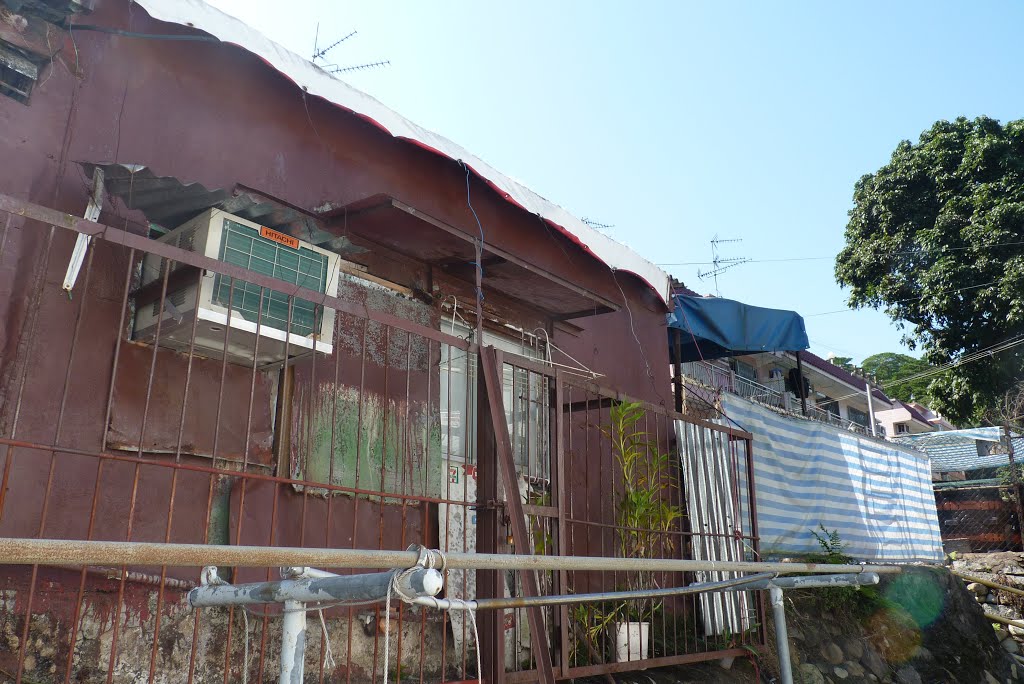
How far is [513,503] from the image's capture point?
3.91 m

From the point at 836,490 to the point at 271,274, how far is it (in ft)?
24.3

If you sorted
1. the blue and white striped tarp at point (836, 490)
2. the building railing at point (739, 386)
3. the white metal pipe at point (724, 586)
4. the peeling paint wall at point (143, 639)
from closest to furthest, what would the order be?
the white metal pipe at point (724, 586), the peeling paint wall at point (143, 639), the blue and white striped tarp at point (836, 490), the building railing at point (739, 386)

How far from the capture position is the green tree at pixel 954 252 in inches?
573

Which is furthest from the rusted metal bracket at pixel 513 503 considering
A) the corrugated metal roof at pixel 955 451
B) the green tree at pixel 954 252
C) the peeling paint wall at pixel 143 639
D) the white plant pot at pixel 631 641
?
the corrugated metal roof at pixel 955 451

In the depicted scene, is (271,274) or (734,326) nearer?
(271,274)

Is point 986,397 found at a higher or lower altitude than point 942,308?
lower

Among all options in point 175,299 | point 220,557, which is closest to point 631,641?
point 175,299

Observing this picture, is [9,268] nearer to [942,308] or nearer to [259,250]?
[259,250]

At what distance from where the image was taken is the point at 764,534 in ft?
26.1

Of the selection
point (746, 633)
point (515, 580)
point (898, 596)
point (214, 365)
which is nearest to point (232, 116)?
point (214, 365)

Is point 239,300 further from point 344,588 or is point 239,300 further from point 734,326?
point 734,326

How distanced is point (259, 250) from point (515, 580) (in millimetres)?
2809

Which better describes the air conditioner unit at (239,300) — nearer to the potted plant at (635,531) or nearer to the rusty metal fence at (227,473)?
the rusty metal fence at (227,473)

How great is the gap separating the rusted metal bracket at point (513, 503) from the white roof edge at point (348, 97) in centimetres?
154
